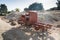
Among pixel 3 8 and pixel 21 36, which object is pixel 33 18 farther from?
pixel 3 8

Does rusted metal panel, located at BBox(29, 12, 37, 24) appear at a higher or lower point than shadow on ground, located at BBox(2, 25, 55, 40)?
higher

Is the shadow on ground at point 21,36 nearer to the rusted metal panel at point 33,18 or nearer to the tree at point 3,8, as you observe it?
the rusted metal panel at point 33,18

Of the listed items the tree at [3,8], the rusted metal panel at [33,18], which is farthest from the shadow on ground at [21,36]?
the tree at [3,8]

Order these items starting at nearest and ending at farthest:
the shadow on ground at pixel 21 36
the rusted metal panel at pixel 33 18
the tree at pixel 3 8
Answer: the shadow on ground at pixel 21 36
the rusted metal panel at pixel 33 18
the tree at pixel 3 8

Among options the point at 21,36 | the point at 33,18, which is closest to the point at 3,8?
the point at 33,18

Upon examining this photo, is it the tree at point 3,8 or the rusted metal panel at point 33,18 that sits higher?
the rusted metal panel at point 33,18

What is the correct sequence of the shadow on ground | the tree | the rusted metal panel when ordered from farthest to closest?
the tree < the rusted metal panel < the shadow on ground

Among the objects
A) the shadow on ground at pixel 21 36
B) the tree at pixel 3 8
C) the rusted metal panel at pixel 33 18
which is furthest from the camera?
the tree at pixel 3 8

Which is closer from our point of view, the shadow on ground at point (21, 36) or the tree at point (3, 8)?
the shadow on ground at point (21, 36)

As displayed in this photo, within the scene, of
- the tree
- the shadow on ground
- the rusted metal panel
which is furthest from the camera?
the tree

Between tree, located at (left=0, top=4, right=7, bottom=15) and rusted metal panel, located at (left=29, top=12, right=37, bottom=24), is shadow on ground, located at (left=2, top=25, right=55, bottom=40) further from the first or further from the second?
tree, located at (left=0, top=4, right=7, bottom=15)

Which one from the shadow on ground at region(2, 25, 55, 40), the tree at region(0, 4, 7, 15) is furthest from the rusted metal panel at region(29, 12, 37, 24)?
the tree at region(0, 4, 7, 15)

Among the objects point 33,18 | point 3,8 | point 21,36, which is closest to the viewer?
point 21,36

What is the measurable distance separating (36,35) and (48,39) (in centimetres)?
80
